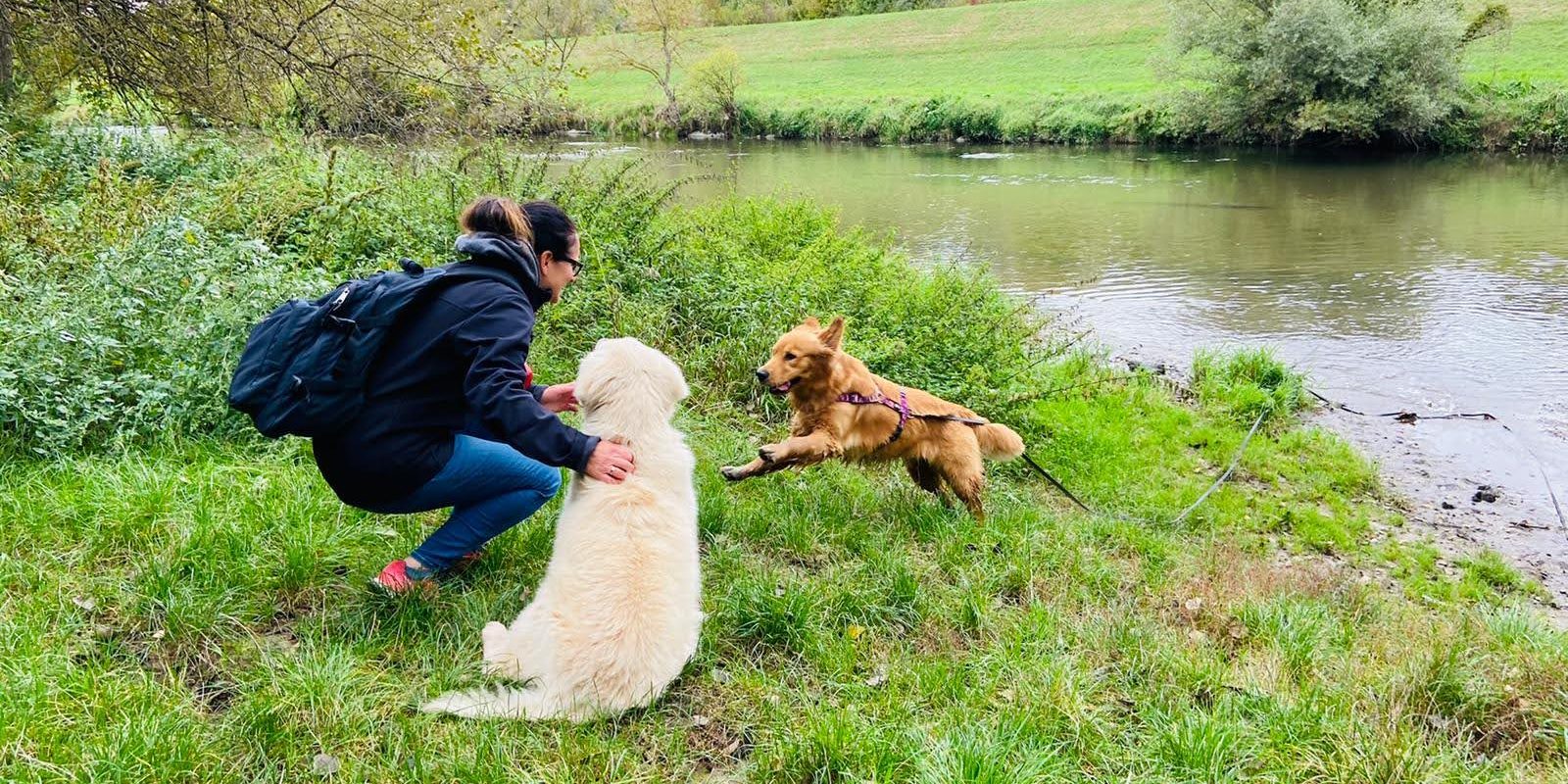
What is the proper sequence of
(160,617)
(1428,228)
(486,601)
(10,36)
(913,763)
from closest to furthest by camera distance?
(913,763)
(160,617)
(486,601)
(10,36)
(1428,228)

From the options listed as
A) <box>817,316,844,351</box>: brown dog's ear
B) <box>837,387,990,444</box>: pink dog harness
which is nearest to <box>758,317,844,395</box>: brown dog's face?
<box>817,316,844,351</box>: brown dog's ear

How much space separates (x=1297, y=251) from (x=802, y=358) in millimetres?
17510

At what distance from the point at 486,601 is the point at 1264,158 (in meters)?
36.5

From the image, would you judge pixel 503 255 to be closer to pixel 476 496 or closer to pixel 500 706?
pixel 476 496

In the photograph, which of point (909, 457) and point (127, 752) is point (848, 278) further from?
point (127, 752)

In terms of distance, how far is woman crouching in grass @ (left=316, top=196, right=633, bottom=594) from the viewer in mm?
3455

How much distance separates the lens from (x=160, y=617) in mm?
3711

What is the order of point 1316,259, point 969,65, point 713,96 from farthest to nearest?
point 969,65 < point 713,96 < point 1316,259

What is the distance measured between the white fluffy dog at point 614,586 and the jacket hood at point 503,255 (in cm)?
44

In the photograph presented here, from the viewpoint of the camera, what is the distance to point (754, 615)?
420 cm

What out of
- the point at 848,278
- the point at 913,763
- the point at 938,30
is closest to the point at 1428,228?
the point at 848,278

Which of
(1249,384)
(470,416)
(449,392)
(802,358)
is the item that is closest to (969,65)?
(1249,384)

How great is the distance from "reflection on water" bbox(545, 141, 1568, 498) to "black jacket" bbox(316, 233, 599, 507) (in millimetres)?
9141

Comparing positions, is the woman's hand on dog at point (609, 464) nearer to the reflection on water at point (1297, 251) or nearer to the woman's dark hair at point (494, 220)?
the woman's dark hair at point (494, 220)
